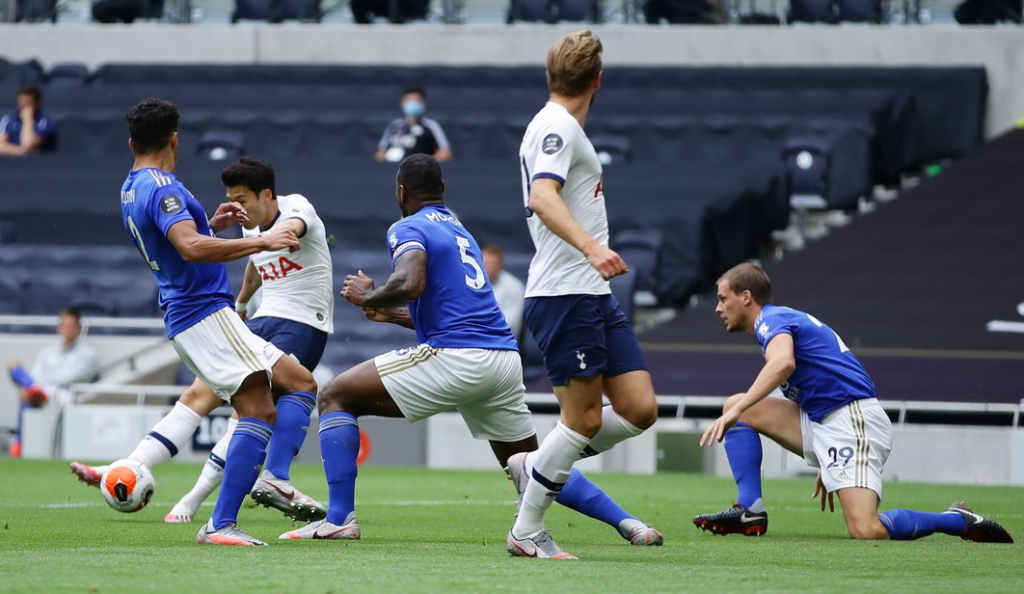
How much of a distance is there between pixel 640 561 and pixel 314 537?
1.63 m

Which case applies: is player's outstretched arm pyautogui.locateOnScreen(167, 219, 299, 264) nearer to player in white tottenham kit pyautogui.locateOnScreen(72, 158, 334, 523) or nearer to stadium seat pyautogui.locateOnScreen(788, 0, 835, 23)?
player in white tottenham kit pyautogui.locateOnScreen(72, 158, 334, 523)

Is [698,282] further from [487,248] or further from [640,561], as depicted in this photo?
[640,561]

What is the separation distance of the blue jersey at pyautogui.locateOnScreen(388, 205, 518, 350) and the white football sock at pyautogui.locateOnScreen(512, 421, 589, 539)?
0.69 metres

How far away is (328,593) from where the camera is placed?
509 centimetres

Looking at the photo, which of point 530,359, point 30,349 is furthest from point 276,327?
point 30,349

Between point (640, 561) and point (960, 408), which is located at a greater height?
point (640, 561)

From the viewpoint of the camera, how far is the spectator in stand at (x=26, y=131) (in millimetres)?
20625

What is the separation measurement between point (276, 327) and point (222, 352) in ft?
5.91

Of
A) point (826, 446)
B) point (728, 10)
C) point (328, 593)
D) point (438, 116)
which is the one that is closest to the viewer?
point (328, 593)

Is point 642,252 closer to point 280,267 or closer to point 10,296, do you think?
point 10,296

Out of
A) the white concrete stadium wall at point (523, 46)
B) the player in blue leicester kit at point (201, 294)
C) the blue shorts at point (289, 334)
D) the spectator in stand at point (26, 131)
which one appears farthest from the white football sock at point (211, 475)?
the white concrete stadium wall at point (523, 46)

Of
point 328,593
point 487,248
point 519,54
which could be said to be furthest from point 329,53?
point 328,593

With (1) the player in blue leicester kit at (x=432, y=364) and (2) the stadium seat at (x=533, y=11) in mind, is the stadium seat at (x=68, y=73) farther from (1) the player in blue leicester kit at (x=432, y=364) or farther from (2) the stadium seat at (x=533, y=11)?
(1) the player in blue leicester kit at (x=432, y=364)

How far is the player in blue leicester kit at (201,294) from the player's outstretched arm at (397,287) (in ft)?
1.09
